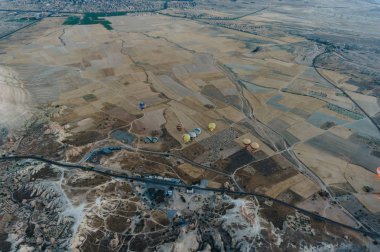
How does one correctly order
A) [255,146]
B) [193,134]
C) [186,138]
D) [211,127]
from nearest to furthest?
[255,146] → [186,138] → [193,134] → [211,127]

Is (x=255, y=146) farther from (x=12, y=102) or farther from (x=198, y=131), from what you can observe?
(x=12, y=102)

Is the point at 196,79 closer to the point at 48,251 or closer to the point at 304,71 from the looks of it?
the point at 304,71

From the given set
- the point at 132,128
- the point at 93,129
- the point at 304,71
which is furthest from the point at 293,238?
the point at 304,71

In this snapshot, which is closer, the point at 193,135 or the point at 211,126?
the point at 193,135

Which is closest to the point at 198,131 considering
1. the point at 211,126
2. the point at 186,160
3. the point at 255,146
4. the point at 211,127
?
the point at 211,127

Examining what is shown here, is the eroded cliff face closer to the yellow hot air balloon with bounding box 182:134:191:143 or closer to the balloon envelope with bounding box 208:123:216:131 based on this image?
the yellow hot air balloon with bounding box 182:134:191:143

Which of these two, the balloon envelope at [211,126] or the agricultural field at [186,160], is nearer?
the agricultural field at [186,160]

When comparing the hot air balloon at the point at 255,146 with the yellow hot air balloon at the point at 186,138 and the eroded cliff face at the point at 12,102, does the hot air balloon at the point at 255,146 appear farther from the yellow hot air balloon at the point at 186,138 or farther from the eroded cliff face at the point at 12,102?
the eroded cliff face at the point at 12,102

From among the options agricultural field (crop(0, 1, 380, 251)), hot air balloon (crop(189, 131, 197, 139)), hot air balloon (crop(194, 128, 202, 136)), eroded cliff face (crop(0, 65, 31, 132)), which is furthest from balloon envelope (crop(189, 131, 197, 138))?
eroded cliff face (crop(0, 65, 31, 132))

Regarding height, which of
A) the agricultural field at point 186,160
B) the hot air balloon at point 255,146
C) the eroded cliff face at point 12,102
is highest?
the hot air balloon at point 255,146

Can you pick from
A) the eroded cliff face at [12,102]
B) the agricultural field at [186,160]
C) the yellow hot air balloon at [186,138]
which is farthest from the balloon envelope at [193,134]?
the eroded cliff face at [12,102]

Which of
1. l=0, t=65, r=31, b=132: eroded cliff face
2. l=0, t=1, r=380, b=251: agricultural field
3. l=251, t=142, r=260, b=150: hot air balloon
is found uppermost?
l=251, t=142, r=260, b=150: hot air balloon
